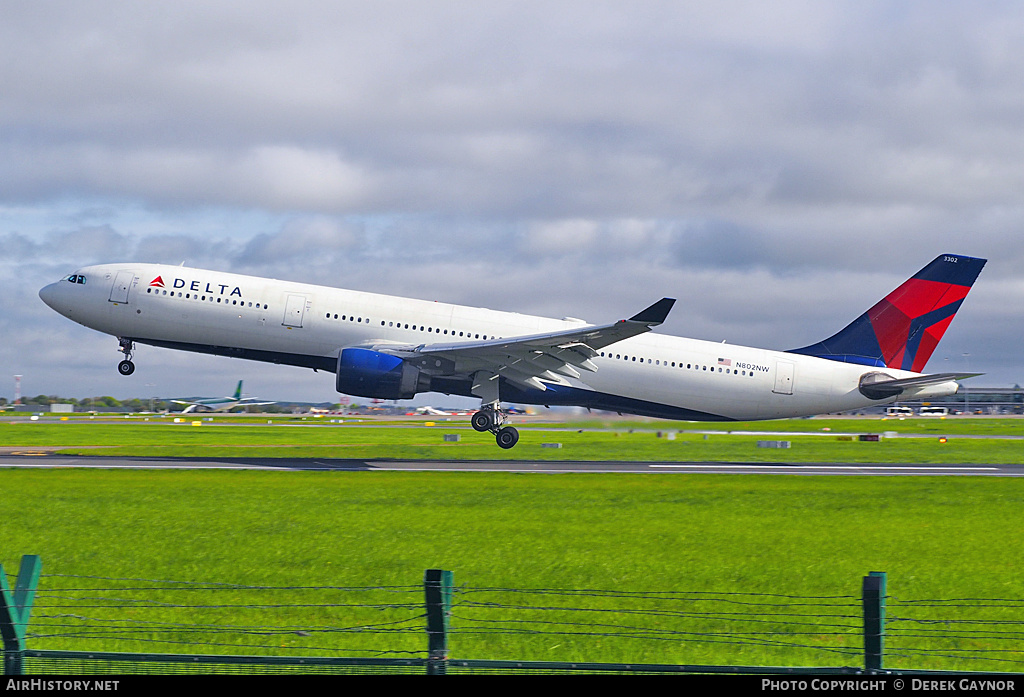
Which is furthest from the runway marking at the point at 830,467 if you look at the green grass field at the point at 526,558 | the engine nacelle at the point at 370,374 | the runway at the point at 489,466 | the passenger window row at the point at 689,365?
the engine nacelle at the point at 370,374

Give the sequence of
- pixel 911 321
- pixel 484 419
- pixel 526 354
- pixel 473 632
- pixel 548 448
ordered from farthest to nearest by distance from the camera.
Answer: pixel 548 448 → pixel 911 321 → pixel 484 419 → pixel 526 354 → pixel 473 632

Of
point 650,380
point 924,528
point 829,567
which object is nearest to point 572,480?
point 650,380

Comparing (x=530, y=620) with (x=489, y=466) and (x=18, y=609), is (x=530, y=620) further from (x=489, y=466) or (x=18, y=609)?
(x=489, y=466)

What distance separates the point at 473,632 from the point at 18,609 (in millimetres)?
6134

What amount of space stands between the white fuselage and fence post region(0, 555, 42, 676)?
28974 millimetres

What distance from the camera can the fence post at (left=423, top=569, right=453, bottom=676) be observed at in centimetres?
852

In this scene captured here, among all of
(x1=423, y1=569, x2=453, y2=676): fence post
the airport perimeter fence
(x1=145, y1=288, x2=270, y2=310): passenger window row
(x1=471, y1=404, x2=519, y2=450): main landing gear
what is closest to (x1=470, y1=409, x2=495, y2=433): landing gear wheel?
(x1=471, y1=404, x2=519, y2=450): main landing gear

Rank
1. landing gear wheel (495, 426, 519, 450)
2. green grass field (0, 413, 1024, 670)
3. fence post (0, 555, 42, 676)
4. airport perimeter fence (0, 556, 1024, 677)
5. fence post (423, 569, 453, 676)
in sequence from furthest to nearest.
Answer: landing gear wheel (495, 426, 519, 450) → green grass field (0, 413, 1024, 670) → airport perimeter fence (0, 556, 1024, 677) → fence post (0, 555, 42, 676) → fence post (423, 569, 453, 676)

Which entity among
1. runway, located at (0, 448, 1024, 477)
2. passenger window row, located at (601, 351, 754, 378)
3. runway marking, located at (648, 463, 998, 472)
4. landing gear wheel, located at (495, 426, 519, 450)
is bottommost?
runway, located at (0, 448, 1024, 477)

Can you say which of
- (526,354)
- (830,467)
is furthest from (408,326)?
(830,467)

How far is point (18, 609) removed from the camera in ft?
28.9

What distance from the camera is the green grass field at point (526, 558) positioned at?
13.0m

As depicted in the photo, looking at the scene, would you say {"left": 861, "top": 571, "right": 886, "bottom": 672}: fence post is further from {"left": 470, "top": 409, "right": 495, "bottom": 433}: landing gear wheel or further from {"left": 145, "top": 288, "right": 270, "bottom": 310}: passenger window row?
{"left": 145, "top": 288, "right": 270, "bottom": 310}: passenger window row

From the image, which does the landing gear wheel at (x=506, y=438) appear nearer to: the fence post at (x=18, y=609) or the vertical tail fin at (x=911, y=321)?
the vertical tail fin at (x=911, y=321)
